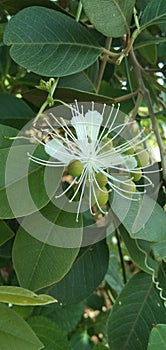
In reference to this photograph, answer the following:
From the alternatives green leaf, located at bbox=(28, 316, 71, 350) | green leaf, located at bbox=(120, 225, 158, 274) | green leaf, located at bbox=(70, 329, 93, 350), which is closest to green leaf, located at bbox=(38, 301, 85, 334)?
green leaf, located at bbox=(70, 329, 93, 350)

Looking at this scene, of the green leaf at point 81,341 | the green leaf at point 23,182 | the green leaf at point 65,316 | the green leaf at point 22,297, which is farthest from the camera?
the green leaf at point 81,341

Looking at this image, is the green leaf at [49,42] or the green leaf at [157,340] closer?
the green leaf at [157,340]

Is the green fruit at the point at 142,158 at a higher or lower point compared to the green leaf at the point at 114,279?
higher

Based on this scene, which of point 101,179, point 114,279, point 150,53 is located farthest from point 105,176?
point 114,279

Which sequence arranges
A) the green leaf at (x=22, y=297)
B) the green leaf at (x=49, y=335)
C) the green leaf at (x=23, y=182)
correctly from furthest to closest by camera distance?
1. the green leaf at (x=49, y=335)
2. the green leaf at (x=23, y=182)
3. the green leaf at (x=22, y=297)

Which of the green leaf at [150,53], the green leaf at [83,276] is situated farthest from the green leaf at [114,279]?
the green leaf at [150,53]

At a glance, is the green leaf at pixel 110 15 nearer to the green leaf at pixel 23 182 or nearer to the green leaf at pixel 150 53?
the green leaf at pixel 23 182

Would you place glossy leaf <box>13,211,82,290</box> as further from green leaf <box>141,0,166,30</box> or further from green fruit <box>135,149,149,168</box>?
green leaf <box>141,0,166,30</box>

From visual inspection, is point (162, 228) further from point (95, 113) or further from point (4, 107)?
point (4, 107)
